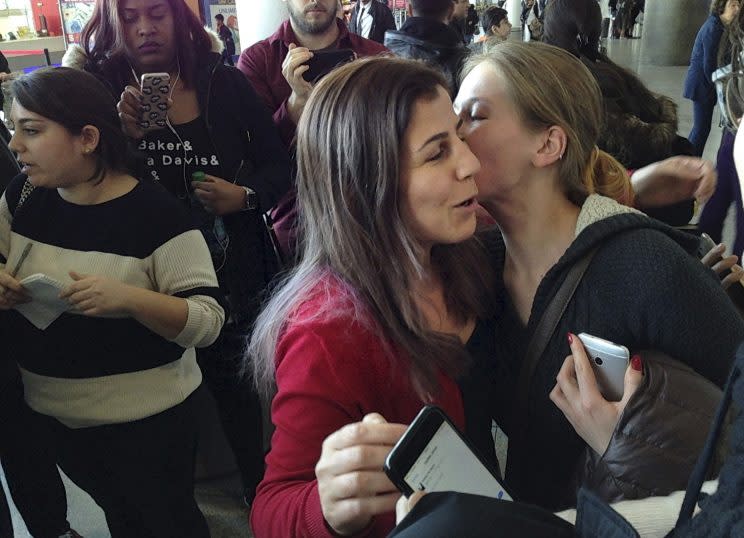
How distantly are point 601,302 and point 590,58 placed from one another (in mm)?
1611

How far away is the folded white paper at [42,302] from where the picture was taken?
152 centimetres

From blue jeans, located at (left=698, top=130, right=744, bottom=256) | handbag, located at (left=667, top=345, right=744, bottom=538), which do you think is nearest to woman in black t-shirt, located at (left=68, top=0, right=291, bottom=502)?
handbag, located at (left=667, top=345, right=744, bottom=538)

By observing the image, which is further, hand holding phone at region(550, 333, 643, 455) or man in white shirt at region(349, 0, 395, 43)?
man in white shirt at region(349, 0, 395, 43)

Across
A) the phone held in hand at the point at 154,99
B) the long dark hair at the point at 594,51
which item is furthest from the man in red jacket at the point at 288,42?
the long dark hair at the point at 594,51

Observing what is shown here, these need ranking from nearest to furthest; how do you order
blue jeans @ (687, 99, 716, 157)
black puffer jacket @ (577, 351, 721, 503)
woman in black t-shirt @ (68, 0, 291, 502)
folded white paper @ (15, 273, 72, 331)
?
black puffer jacket @ (577, 351, 721, 503)
folded white paper @ (15, 273, 72, 331)
woman in black t-shirt @ (68, 0, 291, 502)
blue jeans @ (687, 99, 716, 157)

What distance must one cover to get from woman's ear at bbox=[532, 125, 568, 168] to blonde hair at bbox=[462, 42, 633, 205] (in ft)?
0.05

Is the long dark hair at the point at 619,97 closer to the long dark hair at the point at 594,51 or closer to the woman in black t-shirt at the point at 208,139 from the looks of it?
the long dark hair at the point at 594,51

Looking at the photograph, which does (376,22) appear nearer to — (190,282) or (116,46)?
(116,46)

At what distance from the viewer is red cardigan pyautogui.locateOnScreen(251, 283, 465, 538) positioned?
1029mm

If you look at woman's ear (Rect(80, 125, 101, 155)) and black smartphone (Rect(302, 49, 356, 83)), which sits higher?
black smartphone (Rect(302, 49, 356, 83))

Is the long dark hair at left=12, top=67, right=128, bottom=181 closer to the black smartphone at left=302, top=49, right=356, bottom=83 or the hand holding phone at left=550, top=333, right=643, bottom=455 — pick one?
the black smartphone at left=302, top=49, right=356, bottom=83

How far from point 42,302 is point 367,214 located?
0.94m

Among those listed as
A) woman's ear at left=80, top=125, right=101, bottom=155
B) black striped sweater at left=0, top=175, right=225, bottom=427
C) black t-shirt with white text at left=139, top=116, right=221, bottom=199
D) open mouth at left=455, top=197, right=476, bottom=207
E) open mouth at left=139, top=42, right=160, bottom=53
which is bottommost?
black striped sweater at left=0, top=175, right=225, bottom=427

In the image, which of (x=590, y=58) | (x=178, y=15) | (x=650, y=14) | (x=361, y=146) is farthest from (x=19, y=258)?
(x=650, y=14)
